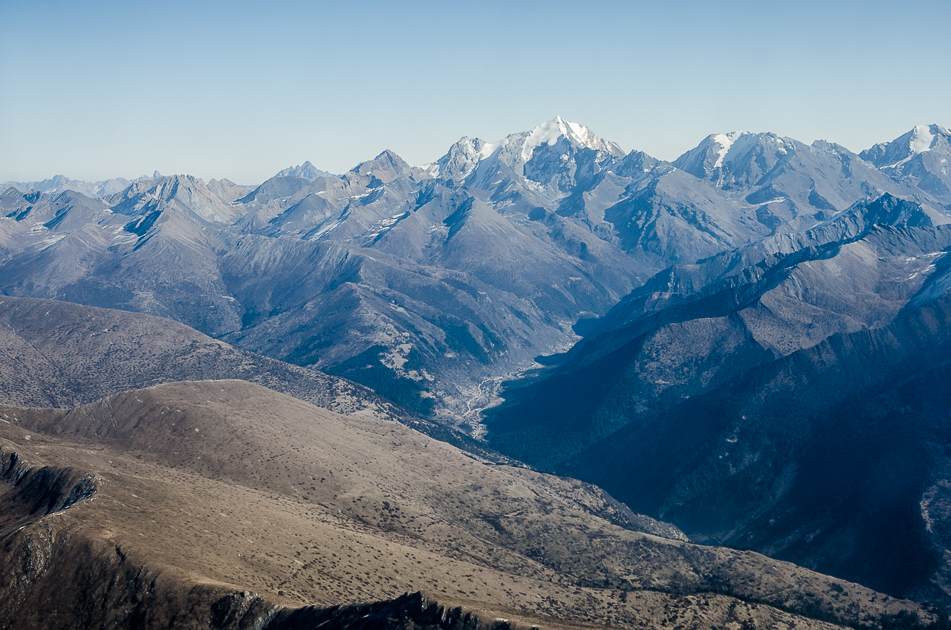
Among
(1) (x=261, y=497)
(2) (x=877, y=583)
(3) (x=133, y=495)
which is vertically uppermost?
(3) (x=133, y=495)

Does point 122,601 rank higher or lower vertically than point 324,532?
higher

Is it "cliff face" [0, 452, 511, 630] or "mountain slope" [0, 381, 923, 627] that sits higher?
"cliff face" [0, 452, 511, 630]

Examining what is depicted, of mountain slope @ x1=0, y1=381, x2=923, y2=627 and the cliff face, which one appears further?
mountain slope @ x1=0, y1=381, x2=923, y2=627

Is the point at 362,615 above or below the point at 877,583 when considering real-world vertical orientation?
above

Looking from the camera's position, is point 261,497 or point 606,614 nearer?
point 606,614

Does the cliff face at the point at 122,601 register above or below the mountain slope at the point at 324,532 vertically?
above

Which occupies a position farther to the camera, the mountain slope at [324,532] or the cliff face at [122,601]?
the mountain slope at [324,532]

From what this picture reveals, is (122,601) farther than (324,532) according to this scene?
No

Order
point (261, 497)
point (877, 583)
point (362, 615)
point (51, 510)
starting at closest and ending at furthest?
1. point (362, 615)
2. point (51, 510)
3. point (261, 497)
4. point (877, 583)

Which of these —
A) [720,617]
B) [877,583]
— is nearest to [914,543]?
[877,583]

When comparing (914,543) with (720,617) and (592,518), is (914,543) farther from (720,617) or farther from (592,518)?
(720,617)

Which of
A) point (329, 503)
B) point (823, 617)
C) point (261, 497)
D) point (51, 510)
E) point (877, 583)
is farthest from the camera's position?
point (877, 583)
